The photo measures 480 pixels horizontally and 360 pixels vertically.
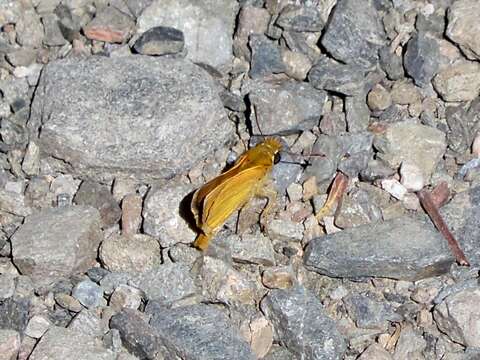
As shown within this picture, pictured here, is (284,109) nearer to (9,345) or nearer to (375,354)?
(375,354)

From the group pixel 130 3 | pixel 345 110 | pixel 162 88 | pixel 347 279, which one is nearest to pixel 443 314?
pixel 347 279

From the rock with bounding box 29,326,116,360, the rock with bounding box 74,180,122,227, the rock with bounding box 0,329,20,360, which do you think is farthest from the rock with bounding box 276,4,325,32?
the rock with bounding box 0,329,20,360

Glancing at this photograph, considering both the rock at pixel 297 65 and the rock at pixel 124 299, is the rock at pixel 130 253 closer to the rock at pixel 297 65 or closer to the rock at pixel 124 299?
the rock at pixel 124 299

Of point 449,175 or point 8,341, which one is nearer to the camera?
point 8,341

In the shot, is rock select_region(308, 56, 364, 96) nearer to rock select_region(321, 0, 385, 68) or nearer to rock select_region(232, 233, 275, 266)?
rock select_region(321, 0, 385, 68)

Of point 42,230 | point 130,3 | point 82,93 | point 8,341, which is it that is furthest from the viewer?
point 130,3

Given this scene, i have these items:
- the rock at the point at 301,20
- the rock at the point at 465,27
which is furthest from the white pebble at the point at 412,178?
the rock at the point at 301,20

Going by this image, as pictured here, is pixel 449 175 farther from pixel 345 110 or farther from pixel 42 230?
pixel 42 230
